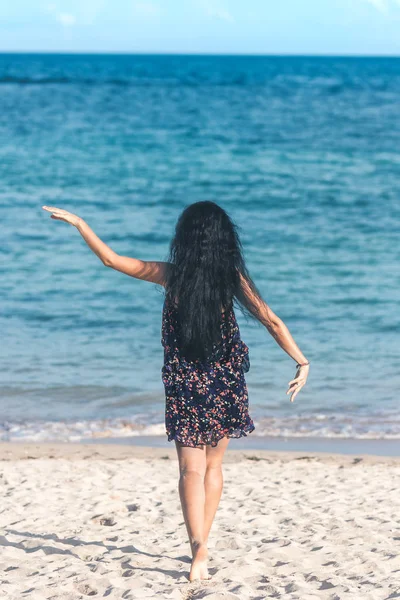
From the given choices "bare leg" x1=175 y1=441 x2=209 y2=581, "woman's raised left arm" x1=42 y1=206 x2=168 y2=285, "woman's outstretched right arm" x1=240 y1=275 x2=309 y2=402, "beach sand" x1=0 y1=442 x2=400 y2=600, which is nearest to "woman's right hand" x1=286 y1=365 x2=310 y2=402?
"woman's outstretched right arm" x1=240 y1=275 x2=309 y2=402

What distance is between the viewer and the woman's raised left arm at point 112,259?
3.43 metres

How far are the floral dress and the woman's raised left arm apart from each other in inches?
6.0

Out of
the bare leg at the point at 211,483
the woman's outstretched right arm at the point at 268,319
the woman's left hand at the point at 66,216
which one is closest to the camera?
the woman's left hand at the point at 66,216

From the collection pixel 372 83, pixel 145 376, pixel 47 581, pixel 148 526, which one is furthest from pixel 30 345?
pixel 372 83

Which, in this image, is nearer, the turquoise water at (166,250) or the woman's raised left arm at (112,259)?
the woman's raised left arm at (112,259)

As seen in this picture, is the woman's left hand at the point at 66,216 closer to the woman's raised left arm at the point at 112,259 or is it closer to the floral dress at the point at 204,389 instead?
the woman's raised left arm at the point at 112,259

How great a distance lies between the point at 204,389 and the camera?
Result: 3545 millimetres

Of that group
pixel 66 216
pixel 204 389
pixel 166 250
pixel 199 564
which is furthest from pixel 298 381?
pixel 166 250

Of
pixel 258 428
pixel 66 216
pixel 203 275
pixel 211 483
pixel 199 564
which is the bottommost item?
pixel 258 428

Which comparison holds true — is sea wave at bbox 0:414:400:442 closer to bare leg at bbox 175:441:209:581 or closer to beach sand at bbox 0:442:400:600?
beach sand at bbox 0:442:400:600

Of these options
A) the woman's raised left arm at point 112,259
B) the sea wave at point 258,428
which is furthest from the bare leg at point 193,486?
the sea wave at point 258,428

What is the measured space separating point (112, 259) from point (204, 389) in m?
0.68

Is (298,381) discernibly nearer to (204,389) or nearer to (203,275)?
(204,389)

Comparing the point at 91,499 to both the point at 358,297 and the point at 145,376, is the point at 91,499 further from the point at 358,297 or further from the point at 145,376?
the point at 358,297
